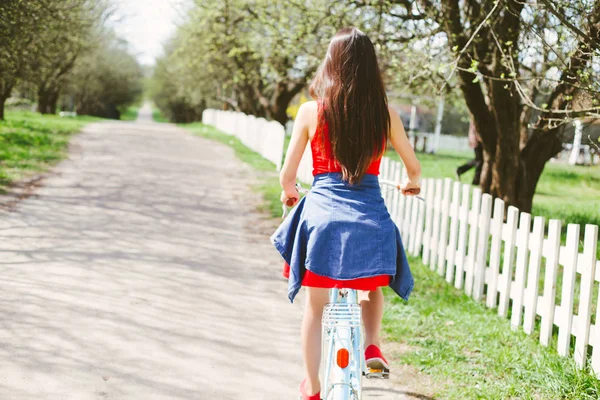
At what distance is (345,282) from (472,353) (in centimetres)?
236

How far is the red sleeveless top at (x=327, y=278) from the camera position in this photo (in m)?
3.06

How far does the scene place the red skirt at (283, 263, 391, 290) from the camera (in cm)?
305

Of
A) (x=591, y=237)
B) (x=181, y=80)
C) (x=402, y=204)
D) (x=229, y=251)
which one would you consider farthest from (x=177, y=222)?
(x=181, y=80)

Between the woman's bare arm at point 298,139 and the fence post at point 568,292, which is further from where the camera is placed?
the fence post at point 568,292

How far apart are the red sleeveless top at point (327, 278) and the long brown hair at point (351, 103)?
29mm

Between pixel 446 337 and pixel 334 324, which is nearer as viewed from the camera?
pixel 334 324

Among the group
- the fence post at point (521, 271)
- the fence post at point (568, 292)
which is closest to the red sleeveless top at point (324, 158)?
the fence post at point (568, 292)

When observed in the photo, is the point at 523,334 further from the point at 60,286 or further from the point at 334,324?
the point at 60,286

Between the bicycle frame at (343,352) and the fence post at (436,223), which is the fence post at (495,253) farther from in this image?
the bicycle frame at (343,352)

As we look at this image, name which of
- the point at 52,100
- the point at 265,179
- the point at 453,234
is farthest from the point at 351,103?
the point at 52,100

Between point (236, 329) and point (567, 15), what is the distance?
4331mm

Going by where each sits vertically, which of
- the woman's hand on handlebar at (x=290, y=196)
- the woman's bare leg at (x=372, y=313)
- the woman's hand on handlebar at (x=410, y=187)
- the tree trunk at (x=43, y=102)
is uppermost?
the tree trunk at (x=43, y=102)

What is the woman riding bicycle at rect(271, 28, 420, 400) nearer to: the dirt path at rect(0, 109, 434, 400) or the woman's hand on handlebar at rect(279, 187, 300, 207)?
the woman's hand on handlebar at rect(279, 187, 300, 207)

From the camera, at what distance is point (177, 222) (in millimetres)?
9203
